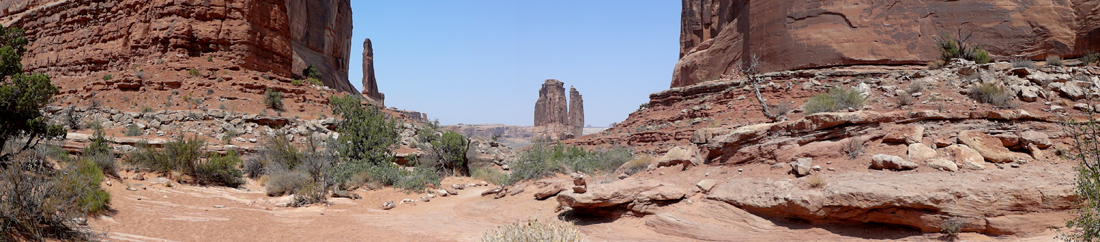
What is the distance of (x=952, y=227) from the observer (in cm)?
527

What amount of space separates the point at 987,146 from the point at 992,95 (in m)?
4.62

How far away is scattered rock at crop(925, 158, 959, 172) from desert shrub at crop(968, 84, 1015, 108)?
4040mm

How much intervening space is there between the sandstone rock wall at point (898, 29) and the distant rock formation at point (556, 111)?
2499 inches

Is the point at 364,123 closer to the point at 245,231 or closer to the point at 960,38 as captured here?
the point at 245,231

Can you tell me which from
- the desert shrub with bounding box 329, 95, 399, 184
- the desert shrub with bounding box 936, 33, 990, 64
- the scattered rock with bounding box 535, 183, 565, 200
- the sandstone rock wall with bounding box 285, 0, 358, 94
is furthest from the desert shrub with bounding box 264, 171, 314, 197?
the sandstone rock wall with bounding box 285, 0, 358, 94

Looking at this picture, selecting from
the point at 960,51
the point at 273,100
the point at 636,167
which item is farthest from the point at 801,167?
the point at 273,100

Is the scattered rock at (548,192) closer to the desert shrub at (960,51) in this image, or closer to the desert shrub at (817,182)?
the desert shrub at (817,182)

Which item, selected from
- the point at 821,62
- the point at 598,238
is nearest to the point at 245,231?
the point at 598,238

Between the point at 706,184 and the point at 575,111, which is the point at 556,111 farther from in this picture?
the point at 706,184

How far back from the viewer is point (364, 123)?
1556cm

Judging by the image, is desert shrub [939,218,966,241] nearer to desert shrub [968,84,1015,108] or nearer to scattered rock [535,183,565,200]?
desert shrub [968,84,1015,108]

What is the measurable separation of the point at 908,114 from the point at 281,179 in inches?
476

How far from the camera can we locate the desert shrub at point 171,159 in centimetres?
1179

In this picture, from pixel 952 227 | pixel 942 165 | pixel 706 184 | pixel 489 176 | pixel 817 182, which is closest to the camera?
pixel 952 227
